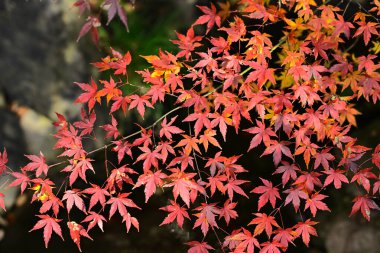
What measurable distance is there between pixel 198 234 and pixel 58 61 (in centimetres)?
221

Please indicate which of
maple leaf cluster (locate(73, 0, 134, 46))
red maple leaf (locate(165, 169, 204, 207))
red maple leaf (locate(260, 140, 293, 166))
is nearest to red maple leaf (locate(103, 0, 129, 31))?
maple leaf cluster (locate(73, 0, 134, 46))

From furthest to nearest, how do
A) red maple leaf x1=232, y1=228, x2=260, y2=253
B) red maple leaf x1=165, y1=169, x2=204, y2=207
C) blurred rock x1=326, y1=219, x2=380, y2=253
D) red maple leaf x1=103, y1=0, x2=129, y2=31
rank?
1. blurred rock x1=326, y1=219, x2=380, y2=253
2. red maple leaf x1=232, y1=228, x2=260, y2=253
3. red maple leaf x1=165, y1=169, x2=204, y2=207
4. red maple leaf x1=103, y1=0, x2=129, y2=31

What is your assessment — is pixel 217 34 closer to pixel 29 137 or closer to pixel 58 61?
pixel 58 61

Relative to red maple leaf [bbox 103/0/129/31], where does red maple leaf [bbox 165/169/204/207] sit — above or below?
below

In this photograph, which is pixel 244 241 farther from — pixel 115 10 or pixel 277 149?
pixel 115 10

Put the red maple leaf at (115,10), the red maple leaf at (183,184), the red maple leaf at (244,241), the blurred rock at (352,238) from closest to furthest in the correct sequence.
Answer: the red maple leaf at (115,10) < the red maple leaf at (183,184) < the red maple leaf at (244,241) < the blurred rock at (352,238)

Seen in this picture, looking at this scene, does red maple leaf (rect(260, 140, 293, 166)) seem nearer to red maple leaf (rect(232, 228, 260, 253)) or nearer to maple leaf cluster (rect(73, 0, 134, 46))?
red maple leaf (rect(232, 228, 260, 253))

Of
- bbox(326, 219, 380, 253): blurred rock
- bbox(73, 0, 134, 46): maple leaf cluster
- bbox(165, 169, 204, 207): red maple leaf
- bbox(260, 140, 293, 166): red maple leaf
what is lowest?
bbox(326, 219, 380, 253): blurred rock

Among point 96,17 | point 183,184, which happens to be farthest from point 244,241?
point 96,17

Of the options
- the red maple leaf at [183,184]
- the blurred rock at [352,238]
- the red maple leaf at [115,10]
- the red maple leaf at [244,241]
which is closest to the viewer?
the red maple leaf at [115,10]

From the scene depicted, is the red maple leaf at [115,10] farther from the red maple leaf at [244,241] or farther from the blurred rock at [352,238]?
the blurred rock at [352,238]

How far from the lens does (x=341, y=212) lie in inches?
167

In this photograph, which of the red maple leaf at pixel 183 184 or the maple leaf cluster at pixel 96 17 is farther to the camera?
the red maple leaf at pixel 183 184

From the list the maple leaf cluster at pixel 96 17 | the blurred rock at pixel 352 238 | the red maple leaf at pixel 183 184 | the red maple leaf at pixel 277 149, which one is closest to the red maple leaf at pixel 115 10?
the maple leaf cluster at pixel 96 17
